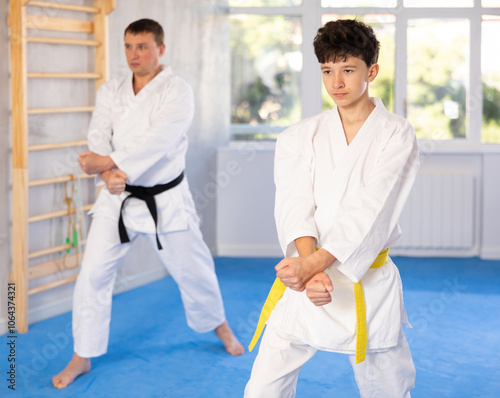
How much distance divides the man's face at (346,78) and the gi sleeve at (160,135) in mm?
1176

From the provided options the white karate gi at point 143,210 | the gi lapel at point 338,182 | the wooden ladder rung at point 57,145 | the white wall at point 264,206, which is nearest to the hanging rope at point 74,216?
the wooden ladder rung at point 57,145

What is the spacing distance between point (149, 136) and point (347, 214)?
130cm

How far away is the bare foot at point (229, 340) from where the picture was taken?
10.6 ft

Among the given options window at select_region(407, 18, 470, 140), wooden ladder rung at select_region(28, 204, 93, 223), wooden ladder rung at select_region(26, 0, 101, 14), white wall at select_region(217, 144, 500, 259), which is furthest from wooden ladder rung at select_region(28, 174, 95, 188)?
window at select_region(407, 18, 470, 140)

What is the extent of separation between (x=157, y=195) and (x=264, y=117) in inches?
105

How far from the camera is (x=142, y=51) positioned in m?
3.05

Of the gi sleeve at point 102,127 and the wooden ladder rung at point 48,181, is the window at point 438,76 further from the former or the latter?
the gi sleeve at point 102,127

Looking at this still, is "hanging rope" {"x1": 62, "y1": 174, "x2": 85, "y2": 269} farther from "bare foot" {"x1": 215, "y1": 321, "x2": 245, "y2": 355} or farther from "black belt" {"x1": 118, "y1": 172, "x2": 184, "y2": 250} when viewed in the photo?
"bare foot" {"x1": 215, "y1": 321, "x2": 245, "y2": 355}

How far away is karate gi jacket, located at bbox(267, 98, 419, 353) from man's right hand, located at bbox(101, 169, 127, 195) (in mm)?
1029

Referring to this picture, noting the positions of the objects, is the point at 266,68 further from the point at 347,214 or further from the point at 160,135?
the point at 347,214

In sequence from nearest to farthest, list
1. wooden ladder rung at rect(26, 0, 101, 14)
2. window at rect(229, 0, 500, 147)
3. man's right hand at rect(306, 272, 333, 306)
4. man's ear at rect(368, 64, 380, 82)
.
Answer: man's right hand at rect(306, 272, 333, 306), man's ear at rect(368, 64, 380, 82), wooden ladder rung at rect(26, 0, 101, 14), window at rect(229, 0, 500, 147)

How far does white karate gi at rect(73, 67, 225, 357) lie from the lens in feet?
9.59

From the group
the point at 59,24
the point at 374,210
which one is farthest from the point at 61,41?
the point at 374,210

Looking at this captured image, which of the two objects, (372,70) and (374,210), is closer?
(374,210)
